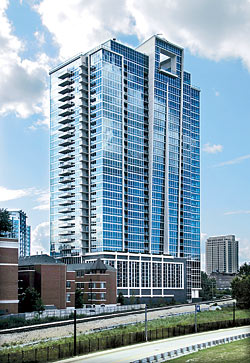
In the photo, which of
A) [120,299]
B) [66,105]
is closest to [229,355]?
[120,299]

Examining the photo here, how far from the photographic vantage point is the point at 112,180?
1741 inches

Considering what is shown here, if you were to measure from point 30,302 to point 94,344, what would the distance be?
1317 centimetres

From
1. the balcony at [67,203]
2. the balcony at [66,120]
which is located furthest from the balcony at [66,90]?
the balcony at [67,203]

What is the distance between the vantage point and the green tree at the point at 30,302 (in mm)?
27797

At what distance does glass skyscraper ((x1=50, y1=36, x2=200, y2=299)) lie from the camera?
4419cm

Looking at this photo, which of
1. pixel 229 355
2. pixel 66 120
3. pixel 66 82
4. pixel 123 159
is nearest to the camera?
pixel 229 355

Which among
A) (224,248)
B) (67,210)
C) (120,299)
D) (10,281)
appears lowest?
(120,299)

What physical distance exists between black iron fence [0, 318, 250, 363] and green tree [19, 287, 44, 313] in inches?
367

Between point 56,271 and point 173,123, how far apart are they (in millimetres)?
23528

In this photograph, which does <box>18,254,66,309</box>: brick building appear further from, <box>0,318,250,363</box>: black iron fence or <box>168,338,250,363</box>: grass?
<box>168,338,250,363</box>: grass

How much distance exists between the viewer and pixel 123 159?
4512 centimetres

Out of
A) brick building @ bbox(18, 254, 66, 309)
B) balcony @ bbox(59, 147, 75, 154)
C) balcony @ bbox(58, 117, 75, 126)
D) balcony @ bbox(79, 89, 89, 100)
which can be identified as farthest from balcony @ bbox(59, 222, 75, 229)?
brick building @ bbox(18, 254, 66, 309)

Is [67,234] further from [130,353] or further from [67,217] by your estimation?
[130,353]

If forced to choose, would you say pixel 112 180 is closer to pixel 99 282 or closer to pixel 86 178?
pixel 86 178
